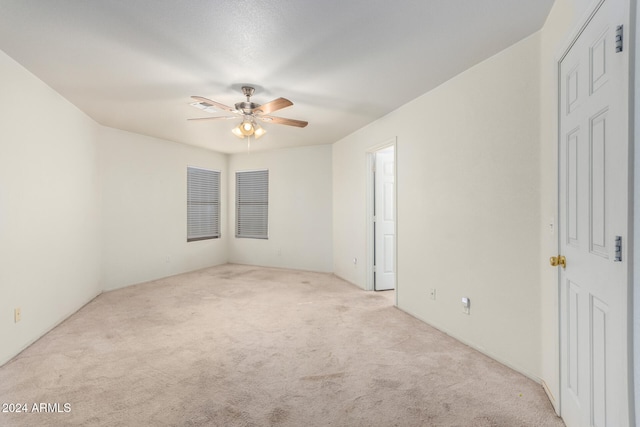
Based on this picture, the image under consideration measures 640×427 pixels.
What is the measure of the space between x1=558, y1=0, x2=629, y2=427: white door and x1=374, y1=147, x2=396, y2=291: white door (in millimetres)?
2856

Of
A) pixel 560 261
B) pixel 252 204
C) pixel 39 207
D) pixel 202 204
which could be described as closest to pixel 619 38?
pixel 560 261

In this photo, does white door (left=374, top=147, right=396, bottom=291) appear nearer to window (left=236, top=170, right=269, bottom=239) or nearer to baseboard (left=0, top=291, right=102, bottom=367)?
window (left=236, top=170, right=269, bottom=239)

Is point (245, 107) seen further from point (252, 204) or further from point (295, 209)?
point (252, 204)

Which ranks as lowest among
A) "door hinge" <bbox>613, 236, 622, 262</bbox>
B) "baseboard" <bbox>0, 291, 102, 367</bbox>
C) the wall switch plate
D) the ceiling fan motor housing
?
"baseboard" <bbox>0, 291, 102, 367</bbox>

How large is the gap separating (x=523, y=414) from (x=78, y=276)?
182 inches

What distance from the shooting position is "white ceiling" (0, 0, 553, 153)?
1876mm

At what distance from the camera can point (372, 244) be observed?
4598mm

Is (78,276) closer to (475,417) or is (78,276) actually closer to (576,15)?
(475,417)

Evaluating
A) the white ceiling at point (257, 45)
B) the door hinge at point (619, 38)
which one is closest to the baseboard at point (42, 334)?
the white ceiling at point (257, 45)

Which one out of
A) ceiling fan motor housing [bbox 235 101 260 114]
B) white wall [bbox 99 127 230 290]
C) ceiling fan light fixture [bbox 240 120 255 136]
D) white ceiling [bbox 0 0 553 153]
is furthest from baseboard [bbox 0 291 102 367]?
ceiling fan motor housing [bbox 235 101 260 114]

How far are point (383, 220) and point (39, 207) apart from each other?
4.01 metres

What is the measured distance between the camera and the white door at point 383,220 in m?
4.61

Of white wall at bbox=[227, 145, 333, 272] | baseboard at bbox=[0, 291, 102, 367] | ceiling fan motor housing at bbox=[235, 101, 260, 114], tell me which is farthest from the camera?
white wall at bbox=[227, 145, 333, 272]

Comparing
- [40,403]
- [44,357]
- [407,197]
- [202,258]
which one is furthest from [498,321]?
[202,258]
